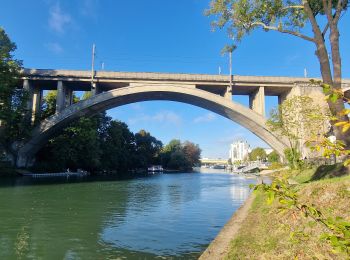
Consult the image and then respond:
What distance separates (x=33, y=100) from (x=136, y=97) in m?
13.1

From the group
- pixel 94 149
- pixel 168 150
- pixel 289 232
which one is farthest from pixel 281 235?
pixel 168 150

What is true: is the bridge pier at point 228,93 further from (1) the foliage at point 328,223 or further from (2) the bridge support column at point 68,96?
(1) the foliage at point 328,223

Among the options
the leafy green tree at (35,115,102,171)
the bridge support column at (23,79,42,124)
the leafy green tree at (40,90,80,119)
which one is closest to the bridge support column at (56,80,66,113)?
the leafy green tree at (35,115,102,171)

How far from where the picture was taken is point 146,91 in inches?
1618

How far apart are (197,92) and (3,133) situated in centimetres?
2317

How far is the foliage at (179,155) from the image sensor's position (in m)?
107

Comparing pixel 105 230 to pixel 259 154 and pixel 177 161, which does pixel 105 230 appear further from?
pixel 259 154

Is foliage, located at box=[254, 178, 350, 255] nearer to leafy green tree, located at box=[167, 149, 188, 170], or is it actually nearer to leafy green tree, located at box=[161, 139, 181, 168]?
leafy green tree, located at box=[167, 149, 188, 170]

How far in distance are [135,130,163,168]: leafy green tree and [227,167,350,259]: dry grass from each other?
74.4 m

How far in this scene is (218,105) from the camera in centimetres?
4150

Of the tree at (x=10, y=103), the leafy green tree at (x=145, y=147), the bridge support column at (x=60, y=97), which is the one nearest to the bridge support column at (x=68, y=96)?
the bridge support column at (x=60, y=97)

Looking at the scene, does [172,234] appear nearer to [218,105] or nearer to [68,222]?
[68,222]

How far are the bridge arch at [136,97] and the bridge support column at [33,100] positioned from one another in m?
1.53

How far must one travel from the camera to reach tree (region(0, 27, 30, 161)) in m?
32.9
